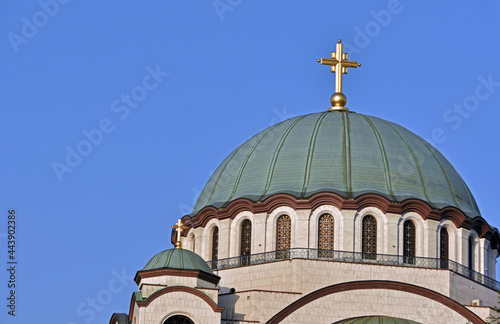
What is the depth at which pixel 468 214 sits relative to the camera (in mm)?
51750

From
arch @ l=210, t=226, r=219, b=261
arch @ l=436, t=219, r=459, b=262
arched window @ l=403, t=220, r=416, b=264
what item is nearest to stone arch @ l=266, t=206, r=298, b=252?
arch @ l=210, t=226, r=219, b=261

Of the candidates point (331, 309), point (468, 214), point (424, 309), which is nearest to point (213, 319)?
point (331, 309)

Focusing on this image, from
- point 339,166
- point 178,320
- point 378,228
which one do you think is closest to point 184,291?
point 178,320

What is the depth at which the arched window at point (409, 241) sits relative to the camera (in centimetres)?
4968

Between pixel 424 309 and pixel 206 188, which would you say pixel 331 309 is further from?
pixel 206 188

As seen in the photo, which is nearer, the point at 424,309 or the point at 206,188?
the point at 424,309

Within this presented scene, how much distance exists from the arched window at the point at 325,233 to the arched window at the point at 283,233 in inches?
45.4

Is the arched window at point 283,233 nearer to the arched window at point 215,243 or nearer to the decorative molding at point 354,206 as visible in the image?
the decorative molding at point 354,206

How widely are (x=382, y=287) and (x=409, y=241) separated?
318 cm

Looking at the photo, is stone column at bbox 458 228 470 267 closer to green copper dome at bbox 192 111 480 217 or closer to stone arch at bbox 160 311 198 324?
green copper dome at bbox 192 111 480 217

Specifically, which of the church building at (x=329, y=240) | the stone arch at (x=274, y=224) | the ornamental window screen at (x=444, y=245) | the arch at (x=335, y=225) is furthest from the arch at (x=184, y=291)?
the ornamental window screen at (x=444, y=245)

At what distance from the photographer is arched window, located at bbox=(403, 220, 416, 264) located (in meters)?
49.7

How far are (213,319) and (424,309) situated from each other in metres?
7.63

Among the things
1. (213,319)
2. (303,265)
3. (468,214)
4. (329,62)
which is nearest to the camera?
(213,319)
